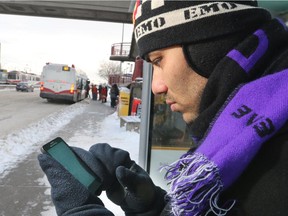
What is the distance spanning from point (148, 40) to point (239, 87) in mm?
395

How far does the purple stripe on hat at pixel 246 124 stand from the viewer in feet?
2.51

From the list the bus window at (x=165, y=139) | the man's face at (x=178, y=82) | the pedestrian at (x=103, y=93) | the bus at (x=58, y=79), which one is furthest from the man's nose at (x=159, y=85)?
the pedestrian at (x=103, y=93)

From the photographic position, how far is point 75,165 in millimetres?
1355

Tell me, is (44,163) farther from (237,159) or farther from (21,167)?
(21,167)

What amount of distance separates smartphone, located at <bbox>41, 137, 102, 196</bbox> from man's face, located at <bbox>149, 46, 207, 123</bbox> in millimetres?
482

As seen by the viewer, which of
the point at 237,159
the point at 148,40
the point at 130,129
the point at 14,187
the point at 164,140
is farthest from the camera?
the point at 130,129

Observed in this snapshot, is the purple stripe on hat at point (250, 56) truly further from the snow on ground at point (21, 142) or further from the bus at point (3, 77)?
the bus at point (3, 77)

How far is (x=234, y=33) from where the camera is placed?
970mm

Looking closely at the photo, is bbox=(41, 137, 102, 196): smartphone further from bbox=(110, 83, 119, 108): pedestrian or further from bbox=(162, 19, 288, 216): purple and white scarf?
bbox=(110, 83, 119, 108): pedestrian

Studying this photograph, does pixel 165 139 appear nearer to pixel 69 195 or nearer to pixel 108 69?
pixel 69 195

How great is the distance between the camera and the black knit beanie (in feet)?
3.18

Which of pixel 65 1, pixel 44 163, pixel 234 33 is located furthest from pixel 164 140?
pixel 65 1

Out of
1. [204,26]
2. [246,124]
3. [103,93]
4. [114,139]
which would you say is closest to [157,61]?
[204,26]

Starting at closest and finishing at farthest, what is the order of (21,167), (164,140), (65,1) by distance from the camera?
(164,140), (21,167), (65,1)
